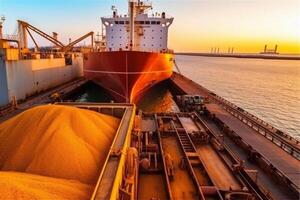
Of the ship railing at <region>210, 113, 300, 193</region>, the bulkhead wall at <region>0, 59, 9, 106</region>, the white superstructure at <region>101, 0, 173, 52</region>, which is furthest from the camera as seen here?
the white superstructure at <region>101, 0, 173, 52</region>

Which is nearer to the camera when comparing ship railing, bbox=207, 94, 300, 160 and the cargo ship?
ship railing, bbox=207, 94, 300, 160

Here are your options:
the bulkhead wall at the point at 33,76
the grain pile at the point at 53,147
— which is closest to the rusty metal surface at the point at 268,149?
the grain pile at the point at 53,147

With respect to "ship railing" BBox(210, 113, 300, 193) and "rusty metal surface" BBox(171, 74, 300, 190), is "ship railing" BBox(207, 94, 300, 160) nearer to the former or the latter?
"rusty metal surface" BBox(171, 74, 300, 190)

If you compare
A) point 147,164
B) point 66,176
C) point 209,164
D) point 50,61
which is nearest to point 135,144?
point 147,164

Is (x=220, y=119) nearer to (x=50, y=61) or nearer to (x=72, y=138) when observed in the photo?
(x=72, y=138)

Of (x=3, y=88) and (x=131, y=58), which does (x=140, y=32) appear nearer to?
(x=131, y=58)

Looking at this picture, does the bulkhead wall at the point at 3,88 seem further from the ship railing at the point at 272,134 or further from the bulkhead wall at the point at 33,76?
the ship railing at the point at 272,134

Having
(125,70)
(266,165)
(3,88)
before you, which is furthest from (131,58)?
(266,165)

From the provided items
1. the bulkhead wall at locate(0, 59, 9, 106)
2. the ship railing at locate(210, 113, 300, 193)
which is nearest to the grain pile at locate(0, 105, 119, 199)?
the ship railing at locate(210, 113, 300, 193)
